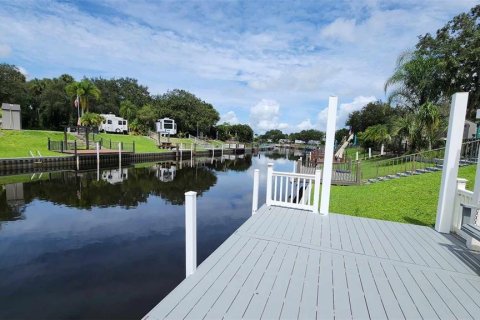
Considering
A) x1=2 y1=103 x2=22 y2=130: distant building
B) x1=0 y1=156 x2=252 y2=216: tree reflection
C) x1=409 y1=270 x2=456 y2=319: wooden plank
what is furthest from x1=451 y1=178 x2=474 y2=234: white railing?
x1=2 y1=103 x2=22 y2=130: distant building

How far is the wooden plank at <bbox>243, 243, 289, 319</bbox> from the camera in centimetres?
259

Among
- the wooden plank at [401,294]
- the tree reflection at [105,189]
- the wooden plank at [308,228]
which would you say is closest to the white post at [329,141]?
the wooden plank at [308,228]

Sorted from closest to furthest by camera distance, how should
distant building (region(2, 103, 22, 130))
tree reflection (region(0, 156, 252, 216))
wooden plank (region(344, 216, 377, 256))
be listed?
wooden plank (region(344, 216, 377, 256)) < tree reflection (region(0, 156, 252, 216)) < distant building (region(2, 103, 22, 130))

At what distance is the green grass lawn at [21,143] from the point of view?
2072cm

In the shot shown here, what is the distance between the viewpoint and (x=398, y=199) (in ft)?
27.7

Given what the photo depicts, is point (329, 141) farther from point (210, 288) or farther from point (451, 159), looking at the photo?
point (210, 288)

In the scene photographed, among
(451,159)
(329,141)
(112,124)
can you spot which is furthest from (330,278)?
(112,124)

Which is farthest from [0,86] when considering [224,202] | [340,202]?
[340,202]

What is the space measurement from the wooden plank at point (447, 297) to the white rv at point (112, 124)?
44.8 metres

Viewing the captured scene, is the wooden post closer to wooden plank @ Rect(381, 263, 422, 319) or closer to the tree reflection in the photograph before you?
wooden plank @ Rect(381, 263, 422, 319)

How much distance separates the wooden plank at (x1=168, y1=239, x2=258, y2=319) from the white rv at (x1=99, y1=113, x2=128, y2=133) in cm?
4335

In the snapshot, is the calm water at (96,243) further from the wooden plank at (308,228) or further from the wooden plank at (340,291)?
the wooden plank at (340,291)

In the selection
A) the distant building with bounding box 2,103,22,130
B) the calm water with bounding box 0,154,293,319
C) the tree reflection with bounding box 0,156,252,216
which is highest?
the distant building with bounding box 2,103,22,130

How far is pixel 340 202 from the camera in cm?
914
